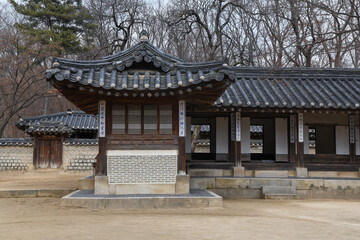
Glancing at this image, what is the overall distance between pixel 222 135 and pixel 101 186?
20.0ft

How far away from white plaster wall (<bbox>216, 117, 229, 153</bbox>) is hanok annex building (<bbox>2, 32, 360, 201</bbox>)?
0.04m

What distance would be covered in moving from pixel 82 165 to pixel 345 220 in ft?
60.8

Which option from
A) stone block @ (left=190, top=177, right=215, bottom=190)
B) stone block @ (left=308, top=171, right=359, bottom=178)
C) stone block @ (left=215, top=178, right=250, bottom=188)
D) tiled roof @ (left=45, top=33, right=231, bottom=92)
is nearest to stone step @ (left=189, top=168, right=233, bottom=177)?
stone block @ (left=215, top=178, right=250, bottom=188)

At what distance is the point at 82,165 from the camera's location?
23297 mm

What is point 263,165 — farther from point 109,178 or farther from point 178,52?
point 178,52

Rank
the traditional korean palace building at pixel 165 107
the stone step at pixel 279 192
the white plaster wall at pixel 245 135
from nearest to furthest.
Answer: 1. the traditional korean palace building at pixel 165 107
2. the stone step at pixel 279 192
3. the white plaster wall at pixel 245 135

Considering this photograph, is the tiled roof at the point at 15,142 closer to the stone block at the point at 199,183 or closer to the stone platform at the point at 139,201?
the stone block at the point at 199,183

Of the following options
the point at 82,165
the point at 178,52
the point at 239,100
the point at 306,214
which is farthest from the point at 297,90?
the point at 178,52

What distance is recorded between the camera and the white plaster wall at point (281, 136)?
46.4ft

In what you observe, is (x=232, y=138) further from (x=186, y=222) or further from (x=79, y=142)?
(x=79, y=142)

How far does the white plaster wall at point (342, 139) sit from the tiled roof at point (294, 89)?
1.60m

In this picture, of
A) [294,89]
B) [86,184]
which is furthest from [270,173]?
[86,184]

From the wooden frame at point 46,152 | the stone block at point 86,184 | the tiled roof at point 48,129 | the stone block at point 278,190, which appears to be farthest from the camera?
the wooden frame at point 46,152

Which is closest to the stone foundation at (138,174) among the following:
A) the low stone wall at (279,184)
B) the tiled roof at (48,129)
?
the low stone wall at (279,184)
